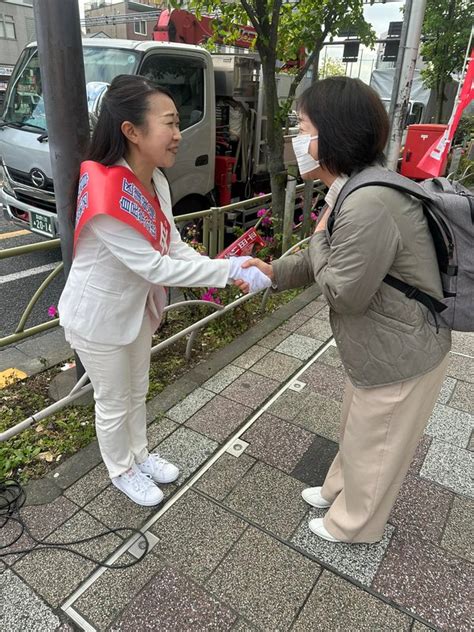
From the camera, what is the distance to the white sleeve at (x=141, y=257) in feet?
5.21

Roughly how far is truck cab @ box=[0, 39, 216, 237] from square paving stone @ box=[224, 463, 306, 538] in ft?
12.3

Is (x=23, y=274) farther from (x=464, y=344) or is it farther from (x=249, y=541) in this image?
(x=464, y=344)

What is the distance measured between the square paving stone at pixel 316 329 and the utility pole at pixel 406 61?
7.14ft

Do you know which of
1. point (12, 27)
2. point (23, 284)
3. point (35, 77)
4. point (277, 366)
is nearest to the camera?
point (277, 366)

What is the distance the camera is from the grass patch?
236cm

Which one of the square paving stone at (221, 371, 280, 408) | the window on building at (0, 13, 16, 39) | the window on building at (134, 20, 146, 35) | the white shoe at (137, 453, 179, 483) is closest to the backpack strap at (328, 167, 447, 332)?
the white shoe at (137, 453, 179, 483)

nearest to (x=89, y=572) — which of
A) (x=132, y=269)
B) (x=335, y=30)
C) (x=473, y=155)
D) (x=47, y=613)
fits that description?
(x=47, y=613)

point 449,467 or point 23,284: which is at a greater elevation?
point 449,467

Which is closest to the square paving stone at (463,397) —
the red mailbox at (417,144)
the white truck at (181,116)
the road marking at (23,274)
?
the white truck at (181,116)

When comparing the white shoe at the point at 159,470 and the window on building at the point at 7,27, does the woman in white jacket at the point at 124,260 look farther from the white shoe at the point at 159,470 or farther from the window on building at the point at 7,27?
the window on building at the point at 7,27

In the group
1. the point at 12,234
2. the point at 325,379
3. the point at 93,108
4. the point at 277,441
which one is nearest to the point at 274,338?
the point at 325,379

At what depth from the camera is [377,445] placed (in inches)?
66.9

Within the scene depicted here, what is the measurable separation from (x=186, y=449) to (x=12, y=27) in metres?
34.3

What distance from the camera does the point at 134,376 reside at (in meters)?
2.06
